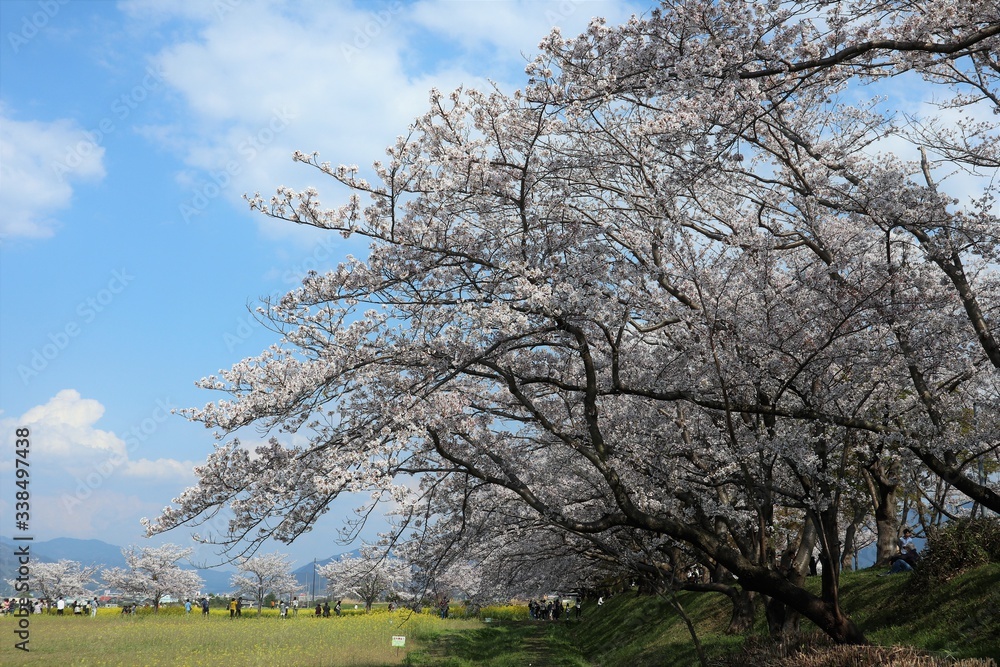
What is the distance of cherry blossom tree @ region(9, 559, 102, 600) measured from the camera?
207ft

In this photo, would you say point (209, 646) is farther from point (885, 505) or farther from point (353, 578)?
point (353, 578)

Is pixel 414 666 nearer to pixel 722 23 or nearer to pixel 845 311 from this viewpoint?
pixel 845 311

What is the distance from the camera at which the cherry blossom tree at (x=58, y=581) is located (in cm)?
6324

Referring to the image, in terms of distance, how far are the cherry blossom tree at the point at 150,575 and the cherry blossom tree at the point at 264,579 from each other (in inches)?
283

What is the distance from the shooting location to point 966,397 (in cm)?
1289

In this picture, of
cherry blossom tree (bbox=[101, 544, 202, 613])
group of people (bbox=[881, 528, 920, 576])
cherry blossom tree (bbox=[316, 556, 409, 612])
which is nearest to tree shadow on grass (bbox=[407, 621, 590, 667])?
group of people (bbox=[881, 528, 920, 576])

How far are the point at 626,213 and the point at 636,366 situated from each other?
100 inches

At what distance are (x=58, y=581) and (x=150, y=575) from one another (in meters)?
8.40

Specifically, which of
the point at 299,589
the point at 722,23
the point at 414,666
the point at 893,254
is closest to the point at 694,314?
the point at 893,254

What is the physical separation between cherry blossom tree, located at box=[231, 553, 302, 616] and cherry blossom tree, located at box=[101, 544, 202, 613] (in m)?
7.20

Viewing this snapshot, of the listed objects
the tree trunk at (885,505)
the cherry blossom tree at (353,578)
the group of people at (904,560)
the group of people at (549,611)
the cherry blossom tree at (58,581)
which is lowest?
the group of people at (549,611)

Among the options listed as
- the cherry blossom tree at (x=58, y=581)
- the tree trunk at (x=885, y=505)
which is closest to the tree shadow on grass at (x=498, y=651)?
the tree trunk at (x=885, y=505)

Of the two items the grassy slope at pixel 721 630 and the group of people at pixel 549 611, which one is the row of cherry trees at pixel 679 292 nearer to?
the grassy slope at pixel 721 630

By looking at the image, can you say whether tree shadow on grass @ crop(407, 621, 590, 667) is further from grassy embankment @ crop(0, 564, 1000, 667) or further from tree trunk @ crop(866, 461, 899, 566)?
tree trunk @ crop(866, 461, 899, 566)
